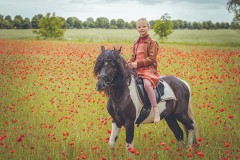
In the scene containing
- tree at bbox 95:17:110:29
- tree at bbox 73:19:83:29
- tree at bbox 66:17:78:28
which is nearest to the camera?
tree at bbox 66:17:78:28

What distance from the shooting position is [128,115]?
4355 millimetres

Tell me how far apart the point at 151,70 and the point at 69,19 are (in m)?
102

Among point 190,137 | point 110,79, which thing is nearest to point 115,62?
point 110,79

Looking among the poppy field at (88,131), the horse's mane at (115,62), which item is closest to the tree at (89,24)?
the poppy field at (88,131)

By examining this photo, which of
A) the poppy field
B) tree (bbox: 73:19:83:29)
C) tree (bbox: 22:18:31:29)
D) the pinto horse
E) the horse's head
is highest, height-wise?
tree (bbox: 73:19:83:29)

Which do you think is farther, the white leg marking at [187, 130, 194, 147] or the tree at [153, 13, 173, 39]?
the tree at [153, 13, 173, 39]

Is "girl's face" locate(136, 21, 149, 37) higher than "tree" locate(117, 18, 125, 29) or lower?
lower

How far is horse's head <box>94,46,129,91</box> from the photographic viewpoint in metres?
3.86

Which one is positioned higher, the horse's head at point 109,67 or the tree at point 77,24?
the tree at point 77,24

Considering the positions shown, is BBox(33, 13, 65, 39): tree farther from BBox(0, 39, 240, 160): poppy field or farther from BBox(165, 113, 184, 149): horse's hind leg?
BBox(165, 113, 184, 149): horse's hind leg

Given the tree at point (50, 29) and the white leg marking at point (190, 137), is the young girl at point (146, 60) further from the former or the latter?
the tree at point (50, 29)

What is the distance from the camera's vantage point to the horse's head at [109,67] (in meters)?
3.86

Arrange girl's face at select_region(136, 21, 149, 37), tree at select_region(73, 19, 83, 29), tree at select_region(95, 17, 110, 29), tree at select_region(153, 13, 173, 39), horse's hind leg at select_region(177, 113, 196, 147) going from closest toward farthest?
1. girl's face at select_region(136, 21, 149, 37)
2. horse's hind leg at select_region(177, 113, 196, 147)
3. tree at select_region(153, 13, 173, 39)
4. tree at select_region(73, 19, 83, 29)
5. tree at select_region(95, 17, 110, 29)

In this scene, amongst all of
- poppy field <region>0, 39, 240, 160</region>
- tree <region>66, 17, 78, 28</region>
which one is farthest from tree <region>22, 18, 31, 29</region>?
Result: poppy field <region>0, 39, 240, 160</region>
